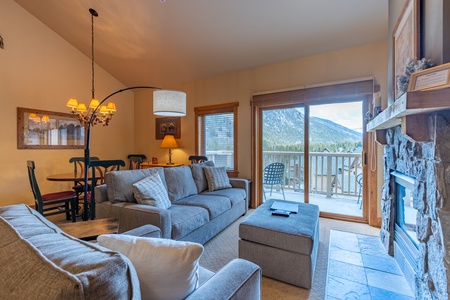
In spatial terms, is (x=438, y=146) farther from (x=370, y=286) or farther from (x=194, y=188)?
(x=194, y=188)

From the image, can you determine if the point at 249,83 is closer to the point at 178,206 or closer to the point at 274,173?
the point at 274,173

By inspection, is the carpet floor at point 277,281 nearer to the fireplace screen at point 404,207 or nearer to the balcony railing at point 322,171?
the fireplace screen at point 404,207

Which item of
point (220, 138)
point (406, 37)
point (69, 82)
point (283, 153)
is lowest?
point (283, 153)

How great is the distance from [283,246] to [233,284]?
3.58 feet

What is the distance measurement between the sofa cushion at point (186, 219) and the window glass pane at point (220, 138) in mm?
2056

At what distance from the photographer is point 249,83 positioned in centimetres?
411

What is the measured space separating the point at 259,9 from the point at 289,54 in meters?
1.00

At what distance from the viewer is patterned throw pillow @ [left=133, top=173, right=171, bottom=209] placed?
2.23m

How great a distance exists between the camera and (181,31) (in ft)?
11.4

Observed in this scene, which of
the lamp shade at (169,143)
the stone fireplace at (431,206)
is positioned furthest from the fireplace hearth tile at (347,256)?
the lamp shade at (169,143)

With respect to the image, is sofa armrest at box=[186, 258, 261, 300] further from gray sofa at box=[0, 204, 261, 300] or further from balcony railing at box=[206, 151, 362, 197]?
balcony railing at box=[206, 151, 362, 197]

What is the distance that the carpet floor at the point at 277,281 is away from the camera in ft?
5.63

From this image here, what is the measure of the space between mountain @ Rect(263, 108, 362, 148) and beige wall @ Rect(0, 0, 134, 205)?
3.96 m

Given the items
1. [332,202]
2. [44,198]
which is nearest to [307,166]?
[332,202]
